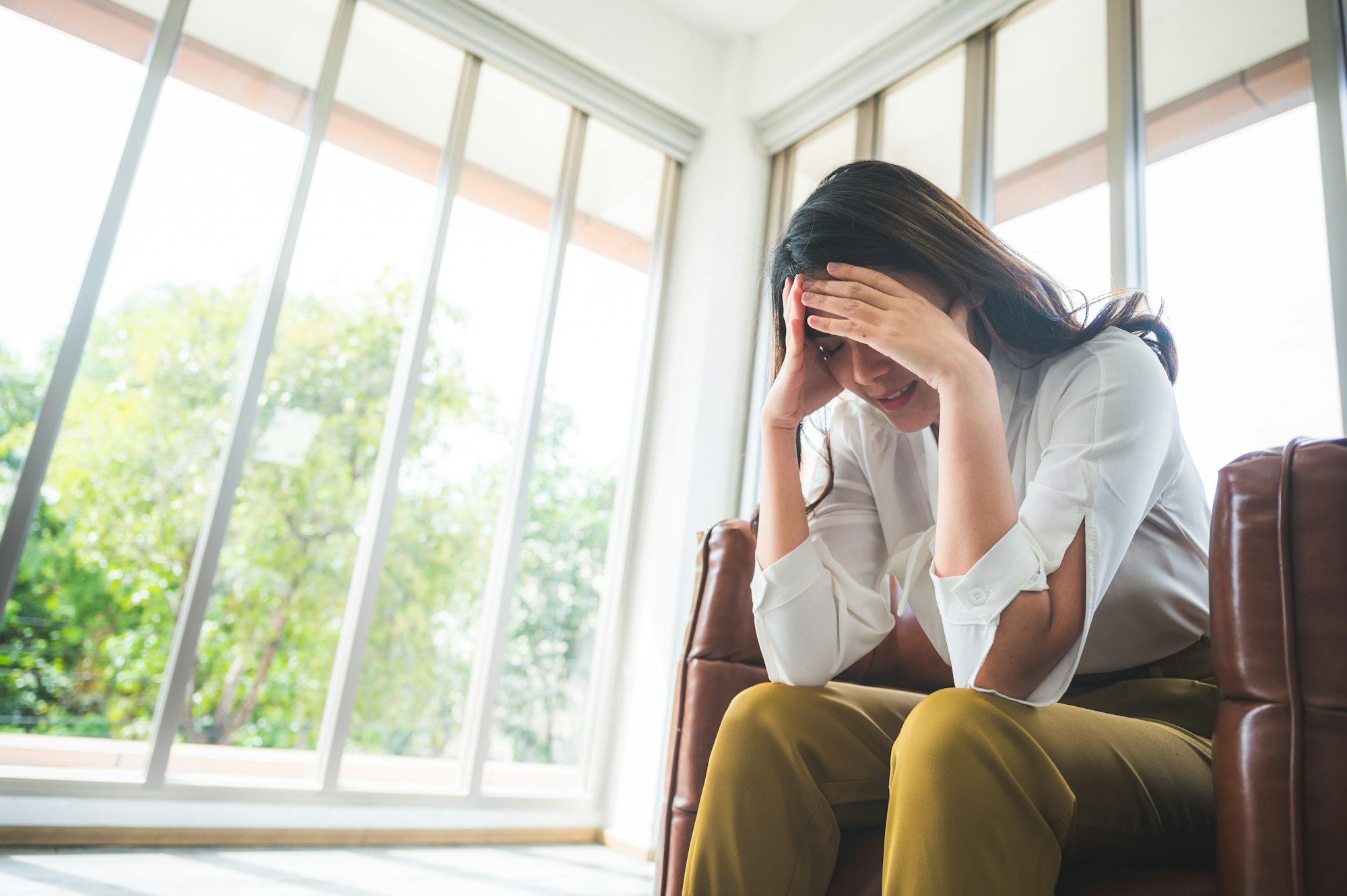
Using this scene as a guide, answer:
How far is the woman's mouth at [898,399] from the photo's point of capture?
102cm

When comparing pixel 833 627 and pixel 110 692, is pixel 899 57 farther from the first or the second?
pixel 110 692

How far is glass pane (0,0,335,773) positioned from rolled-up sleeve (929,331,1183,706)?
2183 mm

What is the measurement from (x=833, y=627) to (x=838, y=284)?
1.32 feet

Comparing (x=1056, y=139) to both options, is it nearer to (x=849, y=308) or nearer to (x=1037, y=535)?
(x=849, y=308)

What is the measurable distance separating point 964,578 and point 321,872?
185 cm

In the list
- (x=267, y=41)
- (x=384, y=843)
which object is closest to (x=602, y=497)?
(x=384, y=843)

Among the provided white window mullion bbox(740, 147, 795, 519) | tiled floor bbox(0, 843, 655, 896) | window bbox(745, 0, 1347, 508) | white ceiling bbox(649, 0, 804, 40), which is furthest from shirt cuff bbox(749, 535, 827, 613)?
white ceiling bbox(649, 0, 804, 40)

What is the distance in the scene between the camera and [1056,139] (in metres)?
2.27

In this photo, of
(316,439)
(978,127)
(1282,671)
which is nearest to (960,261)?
(1282,671)

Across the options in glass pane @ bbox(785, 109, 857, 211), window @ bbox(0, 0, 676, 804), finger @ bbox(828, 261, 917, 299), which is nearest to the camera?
finger @ bbox(828, 261, 917, 299)

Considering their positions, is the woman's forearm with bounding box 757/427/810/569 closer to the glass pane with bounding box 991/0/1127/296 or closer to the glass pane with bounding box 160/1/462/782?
the glass pane with bounding box 991/0/1127/296

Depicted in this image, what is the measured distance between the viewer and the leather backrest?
0.58m

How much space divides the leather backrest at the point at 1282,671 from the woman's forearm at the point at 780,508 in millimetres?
446

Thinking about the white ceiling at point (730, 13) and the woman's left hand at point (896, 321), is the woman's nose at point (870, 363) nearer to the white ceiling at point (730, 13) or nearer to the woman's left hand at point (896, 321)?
the woman's left hand at point (896, 321)
